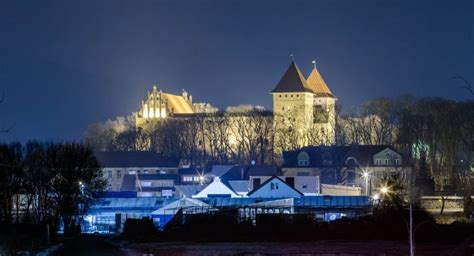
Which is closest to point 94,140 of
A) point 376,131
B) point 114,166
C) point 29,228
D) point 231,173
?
point 114,166

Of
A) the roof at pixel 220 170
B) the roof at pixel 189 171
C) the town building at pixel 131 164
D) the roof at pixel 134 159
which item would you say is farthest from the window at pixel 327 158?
the roof at pixel 134 159

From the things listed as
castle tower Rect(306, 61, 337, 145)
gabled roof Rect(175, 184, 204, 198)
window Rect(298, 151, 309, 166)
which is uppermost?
castle tower Rect(306, 61, 337, 145)

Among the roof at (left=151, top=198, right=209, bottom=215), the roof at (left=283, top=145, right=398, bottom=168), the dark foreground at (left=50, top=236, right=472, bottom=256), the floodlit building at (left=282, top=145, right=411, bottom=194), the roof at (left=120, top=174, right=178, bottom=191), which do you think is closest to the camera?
the dark foreground at (left=50, top=236, right=472, bottom=256)

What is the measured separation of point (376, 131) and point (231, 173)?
99.5 ft

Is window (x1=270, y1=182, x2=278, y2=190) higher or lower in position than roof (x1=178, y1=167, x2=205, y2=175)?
lower

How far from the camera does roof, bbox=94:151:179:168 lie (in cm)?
15938

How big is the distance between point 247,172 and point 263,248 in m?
56.8

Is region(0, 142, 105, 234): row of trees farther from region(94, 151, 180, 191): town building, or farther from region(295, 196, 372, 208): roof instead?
region(94, 151, 180, 191): town building

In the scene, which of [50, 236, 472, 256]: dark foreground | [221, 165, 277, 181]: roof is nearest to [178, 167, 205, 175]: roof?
[221, 165, 277, 181]: roof

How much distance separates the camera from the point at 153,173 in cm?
15338

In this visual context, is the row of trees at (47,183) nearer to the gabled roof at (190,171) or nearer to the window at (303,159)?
the window at (303,159)

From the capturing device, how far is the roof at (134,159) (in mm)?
159375

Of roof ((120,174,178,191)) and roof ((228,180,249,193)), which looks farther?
roof ((120,174,178,191))

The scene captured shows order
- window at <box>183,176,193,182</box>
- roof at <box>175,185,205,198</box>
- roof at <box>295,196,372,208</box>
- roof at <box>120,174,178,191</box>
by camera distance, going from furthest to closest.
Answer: window at <box>183,176,193,182</box> < roof at <box>120,174,178,191</box> < roof at <box>175,185,205,198</box> < roof at <box>295,196,372,208</box>
